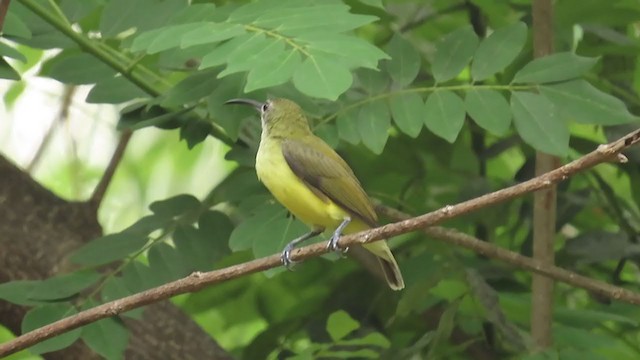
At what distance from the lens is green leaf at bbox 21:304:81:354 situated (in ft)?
10.4

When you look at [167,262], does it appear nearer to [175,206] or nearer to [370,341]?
[175,206]

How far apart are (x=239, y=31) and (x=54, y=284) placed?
945mm

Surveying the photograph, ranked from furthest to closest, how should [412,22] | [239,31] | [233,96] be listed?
[412,22], [233,96], [239,31]

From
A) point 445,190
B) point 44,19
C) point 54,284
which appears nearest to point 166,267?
point 54,284

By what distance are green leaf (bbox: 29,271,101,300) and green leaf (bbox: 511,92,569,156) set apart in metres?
1.22


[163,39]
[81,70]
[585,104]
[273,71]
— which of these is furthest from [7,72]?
[585,104]

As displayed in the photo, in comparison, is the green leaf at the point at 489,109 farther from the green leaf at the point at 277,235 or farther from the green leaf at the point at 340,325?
the green leaf at the point at 340,325

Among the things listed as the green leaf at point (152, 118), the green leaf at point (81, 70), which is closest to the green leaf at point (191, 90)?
the green leaf at point (152, 118)

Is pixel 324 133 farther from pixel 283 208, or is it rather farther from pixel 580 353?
pixel 580 353

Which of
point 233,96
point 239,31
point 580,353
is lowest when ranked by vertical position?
point 580,353

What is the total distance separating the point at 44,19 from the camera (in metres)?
3.22

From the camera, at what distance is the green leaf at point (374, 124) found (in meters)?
3.15

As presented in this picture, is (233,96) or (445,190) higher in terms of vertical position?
(233,96)

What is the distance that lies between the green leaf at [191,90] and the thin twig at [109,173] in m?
0.77
